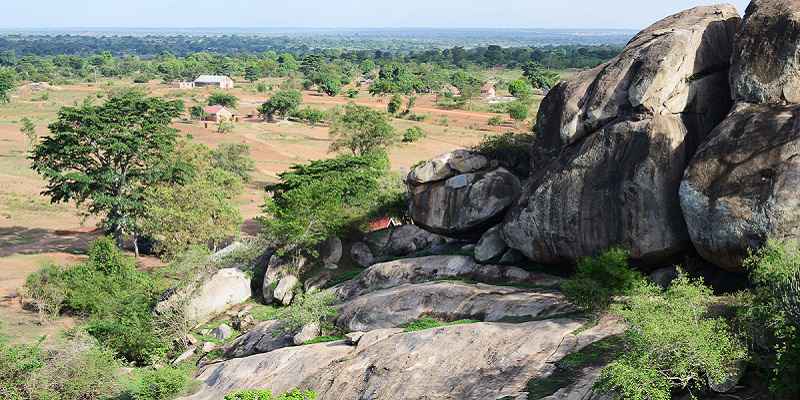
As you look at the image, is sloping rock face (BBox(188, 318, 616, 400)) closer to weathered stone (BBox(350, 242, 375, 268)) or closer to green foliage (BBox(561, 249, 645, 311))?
green foliage (BBox(561, 249, 645, 311))

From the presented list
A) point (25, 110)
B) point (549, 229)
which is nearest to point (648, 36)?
point (549, 229)

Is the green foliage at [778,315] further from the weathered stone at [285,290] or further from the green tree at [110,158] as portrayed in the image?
the green tree at [110,158]

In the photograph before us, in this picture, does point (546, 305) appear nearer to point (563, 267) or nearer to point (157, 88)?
point (563, 267)

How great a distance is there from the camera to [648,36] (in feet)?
78.7

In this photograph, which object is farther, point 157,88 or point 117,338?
point 157,88

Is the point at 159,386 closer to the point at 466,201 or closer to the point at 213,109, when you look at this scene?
→ the point at 466,201

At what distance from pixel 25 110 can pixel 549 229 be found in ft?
341

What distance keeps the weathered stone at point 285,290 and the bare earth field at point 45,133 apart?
954 cm

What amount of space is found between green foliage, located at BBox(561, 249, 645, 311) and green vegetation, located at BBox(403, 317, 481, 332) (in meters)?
3.22

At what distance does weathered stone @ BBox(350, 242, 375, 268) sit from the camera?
102 feet

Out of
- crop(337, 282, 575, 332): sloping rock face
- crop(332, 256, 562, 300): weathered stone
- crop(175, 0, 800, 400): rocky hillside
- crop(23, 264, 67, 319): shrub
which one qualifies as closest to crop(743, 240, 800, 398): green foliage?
crop(175, 0, 800, 400): rocky hillside

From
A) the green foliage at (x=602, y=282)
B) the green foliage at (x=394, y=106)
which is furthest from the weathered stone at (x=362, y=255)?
the green foliage at (x=394, y=106)

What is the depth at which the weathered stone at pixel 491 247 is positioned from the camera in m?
25.5

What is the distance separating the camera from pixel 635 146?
21406mm
